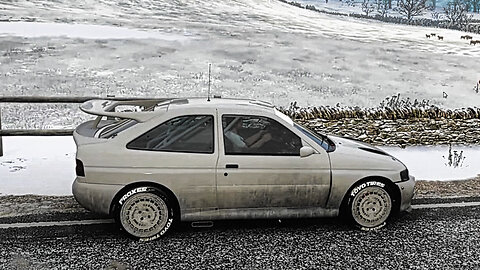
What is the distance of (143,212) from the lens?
5227mm

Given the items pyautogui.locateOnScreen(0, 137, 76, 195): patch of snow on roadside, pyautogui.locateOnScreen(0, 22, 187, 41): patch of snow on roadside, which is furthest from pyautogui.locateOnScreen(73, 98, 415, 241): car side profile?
pyautogui.locateOnScreen(0, 22, 187, 41): patch of snow on roadside

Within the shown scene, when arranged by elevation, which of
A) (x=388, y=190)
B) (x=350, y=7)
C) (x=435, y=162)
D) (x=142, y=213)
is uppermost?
(x=350, y=7)

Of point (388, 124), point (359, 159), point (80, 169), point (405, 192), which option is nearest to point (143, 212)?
point (80, 169)

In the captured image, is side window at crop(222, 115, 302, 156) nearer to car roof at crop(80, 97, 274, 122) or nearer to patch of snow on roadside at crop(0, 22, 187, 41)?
car roof at crop(80, 97, 274, 122)

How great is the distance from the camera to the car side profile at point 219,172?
205 inches

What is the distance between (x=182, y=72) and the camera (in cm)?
2258

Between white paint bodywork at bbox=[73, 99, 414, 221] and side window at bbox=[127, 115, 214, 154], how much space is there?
58 mm

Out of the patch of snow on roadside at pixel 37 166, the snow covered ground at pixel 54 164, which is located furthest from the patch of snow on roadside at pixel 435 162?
the patch of snow on roadside at pixel 37 166

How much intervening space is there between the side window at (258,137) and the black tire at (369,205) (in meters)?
0.87

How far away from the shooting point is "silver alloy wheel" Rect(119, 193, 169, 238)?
205 inches

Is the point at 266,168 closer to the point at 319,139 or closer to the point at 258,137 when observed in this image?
the point at 258,137

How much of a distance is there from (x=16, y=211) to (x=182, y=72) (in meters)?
17.0

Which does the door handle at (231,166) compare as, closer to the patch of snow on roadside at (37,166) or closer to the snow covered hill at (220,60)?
the patch of snow on roadside at (37,166)

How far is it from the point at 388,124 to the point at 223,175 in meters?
5.81
